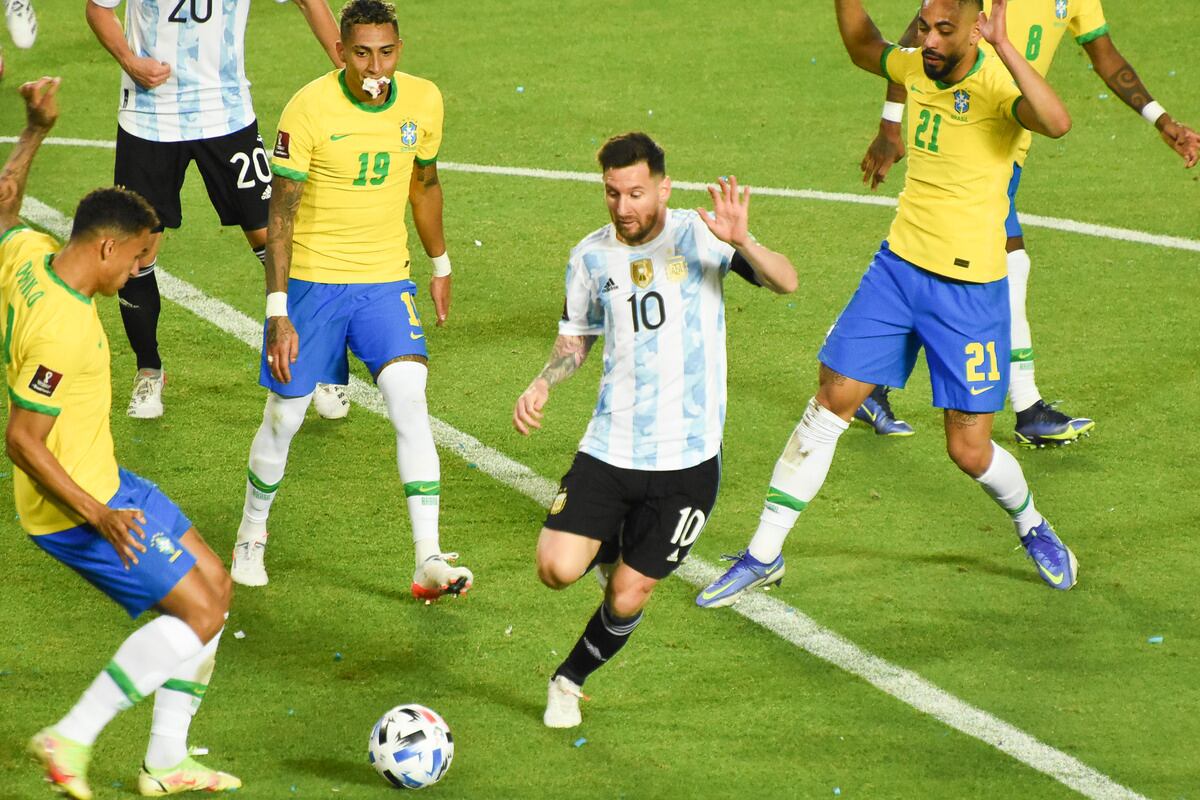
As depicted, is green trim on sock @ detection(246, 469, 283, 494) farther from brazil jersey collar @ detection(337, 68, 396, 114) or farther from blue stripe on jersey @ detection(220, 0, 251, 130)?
blue stripe on jersey @ detection(220, 0, 251, 130)

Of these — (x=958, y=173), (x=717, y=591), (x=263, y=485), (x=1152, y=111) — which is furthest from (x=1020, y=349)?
(x=263, y=485)

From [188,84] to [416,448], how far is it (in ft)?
9.29

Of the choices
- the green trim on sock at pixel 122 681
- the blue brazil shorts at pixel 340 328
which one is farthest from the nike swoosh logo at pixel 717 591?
the green trim on sock at pixel 122 681

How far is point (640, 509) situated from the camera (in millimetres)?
6039

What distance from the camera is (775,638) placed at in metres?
6.73

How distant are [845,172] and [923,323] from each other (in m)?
5.64

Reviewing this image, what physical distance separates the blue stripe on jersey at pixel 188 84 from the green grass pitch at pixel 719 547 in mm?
1481

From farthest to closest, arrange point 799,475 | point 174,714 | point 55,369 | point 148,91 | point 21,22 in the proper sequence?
point 21,22, point 148,91, point 799,475, point 174,714, point 55,369

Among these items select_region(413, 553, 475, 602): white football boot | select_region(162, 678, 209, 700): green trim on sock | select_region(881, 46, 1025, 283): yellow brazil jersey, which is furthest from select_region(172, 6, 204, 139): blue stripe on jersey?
select_region(162, 678, 209, 700): green trim on sock

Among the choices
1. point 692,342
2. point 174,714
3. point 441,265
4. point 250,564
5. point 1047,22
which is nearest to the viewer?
point 174,714

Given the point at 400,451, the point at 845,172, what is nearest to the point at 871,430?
the point at 400,451

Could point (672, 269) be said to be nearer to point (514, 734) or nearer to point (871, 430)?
point (514, 734)

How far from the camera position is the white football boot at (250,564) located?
23.6 ft

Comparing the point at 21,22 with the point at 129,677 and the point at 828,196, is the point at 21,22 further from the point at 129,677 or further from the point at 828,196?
the point at 828,196
